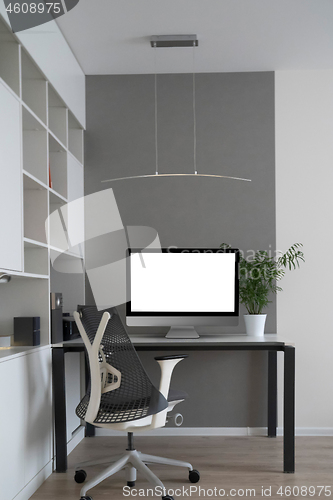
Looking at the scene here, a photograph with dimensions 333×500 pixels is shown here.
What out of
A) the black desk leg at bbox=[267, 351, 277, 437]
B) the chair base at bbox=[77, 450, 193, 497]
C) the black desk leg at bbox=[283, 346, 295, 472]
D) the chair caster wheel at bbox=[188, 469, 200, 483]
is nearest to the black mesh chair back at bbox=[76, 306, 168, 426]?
the chair base at bbox=[77, 450, 193, 497]

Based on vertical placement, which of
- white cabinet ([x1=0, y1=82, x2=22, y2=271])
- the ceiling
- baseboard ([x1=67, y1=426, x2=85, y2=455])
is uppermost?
the ceiling

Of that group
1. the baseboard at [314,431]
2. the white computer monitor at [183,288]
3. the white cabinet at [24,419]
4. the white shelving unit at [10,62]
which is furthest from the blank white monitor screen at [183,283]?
the white shelving unit at [10,62]

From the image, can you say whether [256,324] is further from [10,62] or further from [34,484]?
[10,62]

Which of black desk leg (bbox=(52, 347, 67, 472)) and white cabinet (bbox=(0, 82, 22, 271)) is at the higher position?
white cabinet (bbox=(0, 82, 22, 271))

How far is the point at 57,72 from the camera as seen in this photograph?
11.0ft

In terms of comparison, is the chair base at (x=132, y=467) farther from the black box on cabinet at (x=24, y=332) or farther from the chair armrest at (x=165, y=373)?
the black box on cabinet at (x=24, y=332)

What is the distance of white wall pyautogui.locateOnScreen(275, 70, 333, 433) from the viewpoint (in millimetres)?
4035

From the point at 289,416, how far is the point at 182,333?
0.92 meters

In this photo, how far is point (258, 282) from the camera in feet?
12.7

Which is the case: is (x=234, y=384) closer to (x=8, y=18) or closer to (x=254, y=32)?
(x=254, y=32)

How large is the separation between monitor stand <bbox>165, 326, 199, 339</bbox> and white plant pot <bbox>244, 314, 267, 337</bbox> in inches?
17.5

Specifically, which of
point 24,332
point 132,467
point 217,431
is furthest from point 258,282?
point 24,332

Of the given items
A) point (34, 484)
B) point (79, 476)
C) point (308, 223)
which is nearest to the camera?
point (34, 484)

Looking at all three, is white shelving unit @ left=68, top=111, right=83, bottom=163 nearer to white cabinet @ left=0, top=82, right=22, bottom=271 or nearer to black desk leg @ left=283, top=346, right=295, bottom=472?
white cabinet @ left=0, top=82, right=22, bottom=271
